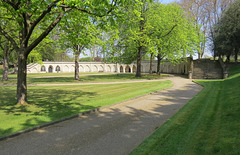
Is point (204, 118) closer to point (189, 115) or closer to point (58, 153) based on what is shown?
point (189, 115)

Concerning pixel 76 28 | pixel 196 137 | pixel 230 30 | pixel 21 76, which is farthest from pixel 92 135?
pixel 230 30

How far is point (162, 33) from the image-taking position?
3025 cm

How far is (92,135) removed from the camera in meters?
5.62

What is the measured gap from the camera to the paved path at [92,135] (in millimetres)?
4594

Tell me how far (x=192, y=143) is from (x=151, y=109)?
Answer: 449 cm

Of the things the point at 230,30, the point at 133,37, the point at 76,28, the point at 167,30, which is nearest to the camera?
the point at 76,28

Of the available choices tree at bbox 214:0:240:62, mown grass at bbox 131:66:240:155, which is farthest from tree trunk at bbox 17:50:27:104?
tree at bbox 214:0:240:62

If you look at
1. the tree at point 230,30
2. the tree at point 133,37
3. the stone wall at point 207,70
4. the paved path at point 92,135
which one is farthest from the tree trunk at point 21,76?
the tree at point 230,30

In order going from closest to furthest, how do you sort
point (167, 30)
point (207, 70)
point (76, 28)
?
point (76, 28) < point (167, 30) < point (207, 70)

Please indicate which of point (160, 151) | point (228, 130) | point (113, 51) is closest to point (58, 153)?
point (160, 151)

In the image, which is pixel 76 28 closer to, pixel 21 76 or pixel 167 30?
pixel 21 76

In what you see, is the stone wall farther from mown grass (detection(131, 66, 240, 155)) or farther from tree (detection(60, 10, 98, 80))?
mown grass (detection(131, 66, 240, 155))

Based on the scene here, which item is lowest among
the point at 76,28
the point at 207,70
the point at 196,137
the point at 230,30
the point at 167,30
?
the point at 196,137

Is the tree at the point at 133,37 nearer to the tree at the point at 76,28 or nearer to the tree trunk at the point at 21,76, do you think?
the tree at the point at 76,28
